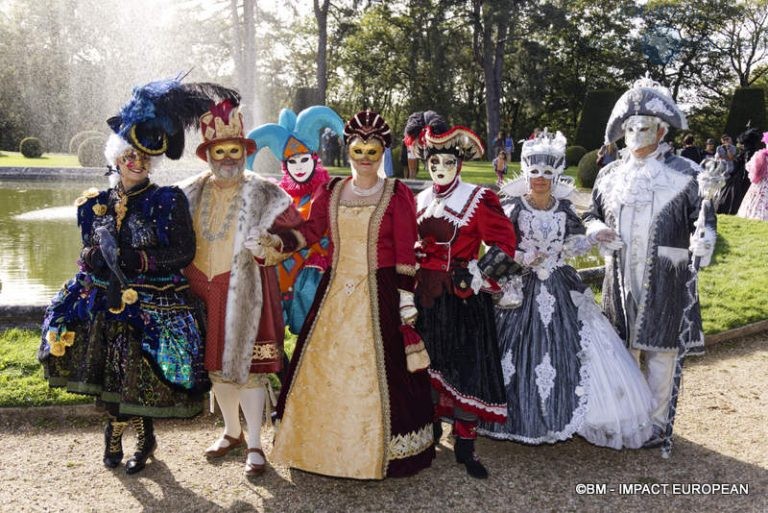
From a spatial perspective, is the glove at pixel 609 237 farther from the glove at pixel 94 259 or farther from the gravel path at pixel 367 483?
the glove at pixel 94 259

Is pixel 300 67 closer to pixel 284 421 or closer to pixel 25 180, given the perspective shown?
pixel 25 180

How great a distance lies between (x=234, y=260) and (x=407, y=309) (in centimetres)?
104

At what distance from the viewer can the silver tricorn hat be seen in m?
4.22

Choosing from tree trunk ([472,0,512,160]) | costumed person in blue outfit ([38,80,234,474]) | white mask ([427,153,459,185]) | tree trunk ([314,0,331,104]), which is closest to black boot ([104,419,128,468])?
costumed person in blue outfit ([38,80,234,474])

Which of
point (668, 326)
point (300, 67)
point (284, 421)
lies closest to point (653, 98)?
point (668, 326)

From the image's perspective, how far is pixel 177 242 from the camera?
366cm

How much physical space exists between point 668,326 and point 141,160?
3.36 meters

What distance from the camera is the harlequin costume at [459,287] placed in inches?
153

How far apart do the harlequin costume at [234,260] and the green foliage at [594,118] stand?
2306 cm

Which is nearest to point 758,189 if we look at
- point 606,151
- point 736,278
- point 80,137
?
point 736,278

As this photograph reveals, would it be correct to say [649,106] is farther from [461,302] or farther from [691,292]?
[461,302]

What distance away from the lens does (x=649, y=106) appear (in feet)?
13.9

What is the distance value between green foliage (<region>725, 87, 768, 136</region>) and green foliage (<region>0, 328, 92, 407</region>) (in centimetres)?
2279

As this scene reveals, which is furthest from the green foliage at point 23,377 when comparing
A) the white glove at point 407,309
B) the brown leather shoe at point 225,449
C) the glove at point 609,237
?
the glove at point 609,237
